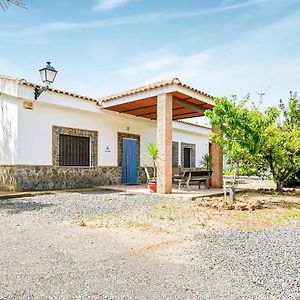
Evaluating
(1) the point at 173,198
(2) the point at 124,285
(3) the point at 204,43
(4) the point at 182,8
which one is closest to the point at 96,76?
(3) the point at 204,43

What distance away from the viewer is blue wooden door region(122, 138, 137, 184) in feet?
46.3

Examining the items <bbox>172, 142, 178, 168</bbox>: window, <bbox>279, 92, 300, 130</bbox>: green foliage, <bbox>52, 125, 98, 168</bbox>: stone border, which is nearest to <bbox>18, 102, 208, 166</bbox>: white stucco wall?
<bbox>52, 125, 98, 168</bbox>: stone border

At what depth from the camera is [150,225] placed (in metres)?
5.42

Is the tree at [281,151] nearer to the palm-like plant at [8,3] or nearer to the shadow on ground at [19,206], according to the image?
the shadow on ground at [19,206]

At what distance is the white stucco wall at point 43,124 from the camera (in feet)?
33.8

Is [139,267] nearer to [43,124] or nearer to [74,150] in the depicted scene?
[43,124]

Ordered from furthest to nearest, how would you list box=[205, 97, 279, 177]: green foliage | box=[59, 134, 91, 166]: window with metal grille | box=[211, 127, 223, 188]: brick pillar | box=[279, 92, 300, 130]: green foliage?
box=[279, 92, 300, 130]: green foliage < box=[211, 127, 223, 188]: brick pillar < box=[59, 134, 91, 166]: window with metal grille < box=[205, 97, 279, 177]: green foliage

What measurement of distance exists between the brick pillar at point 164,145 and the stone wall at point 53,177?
3.76 m

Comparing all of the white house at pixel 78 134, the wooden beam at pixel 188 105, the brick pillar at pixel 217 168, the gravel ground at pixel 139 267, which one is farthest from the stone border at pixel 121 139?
the gravel ground at pixel 139 267

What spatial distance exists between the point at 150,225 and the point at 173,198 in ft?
13.3

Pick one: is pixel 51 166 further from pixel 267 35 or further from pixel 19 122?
pixel 267 35

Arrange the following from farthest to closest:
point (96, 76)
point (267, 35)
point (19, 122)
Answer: point (96, 76) < point (19, 122) < point (267, 35)

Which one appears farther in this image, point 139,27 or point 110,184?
point 110,184

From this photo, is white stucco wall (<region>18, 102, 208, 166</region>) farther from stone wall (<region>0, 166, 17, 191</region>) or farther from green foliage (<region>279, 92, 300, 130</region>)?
green foliage (<region>279, 92, 300, 130</region>)
